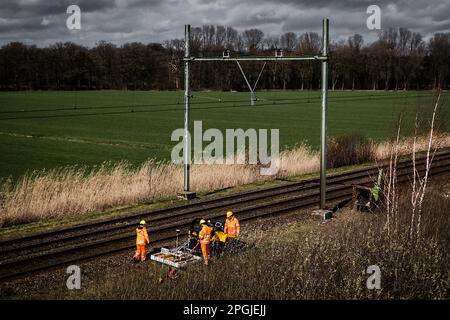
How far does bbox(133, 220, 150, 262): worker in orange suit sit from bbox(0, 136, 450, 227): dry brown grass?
19.7 feet

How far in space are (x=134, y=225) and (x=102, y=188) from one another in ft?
15.0

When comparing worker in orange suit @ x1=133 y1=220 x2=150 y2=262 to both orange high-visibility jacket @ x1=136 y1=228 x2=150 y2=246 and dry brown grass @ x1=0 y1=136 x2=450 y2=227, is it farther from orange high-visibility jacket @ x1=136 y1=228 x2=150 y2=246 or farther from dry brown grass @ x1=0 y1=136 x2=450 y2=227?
dry brown grass @ x1=0 y1=136 x2=450 y2=227

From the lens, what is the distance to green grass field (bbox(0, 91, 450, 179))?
105 ft

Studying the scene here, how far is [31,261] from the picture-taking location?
11742 millimetres

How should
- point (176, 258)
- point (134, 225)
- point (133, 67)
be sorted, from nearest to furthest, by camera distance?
point (176, 258) < point (134, 225) < point (133, 67)

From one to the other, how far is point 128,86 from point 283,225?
115m

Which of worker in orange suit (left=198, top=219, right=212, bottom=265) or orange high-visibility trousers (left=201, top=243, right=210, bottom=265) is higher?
worker in orange suit (left=198, top=219, right=212, bottom=265)

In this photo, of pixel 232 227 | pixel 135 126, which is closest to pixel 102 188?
pixel 232 227

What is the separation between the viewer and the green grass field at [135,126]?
32.1m

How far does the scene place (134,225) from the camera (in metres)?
15.0

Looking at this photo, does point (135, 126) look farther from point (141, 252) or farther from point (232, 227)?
point (232, 227)

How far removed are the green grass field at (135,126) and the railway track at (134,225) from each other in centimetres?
409

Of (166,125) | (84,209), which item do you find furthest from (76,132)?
(84,209)

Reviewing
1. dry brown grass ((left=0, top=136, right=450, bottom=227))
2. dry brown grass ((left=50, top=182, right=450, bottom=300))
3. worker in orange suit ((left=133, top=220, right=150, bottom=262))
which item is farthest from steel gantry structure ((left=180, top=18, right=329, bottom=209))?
worker in orange suit ((left=133, top=220, right=150, bottom=262))
